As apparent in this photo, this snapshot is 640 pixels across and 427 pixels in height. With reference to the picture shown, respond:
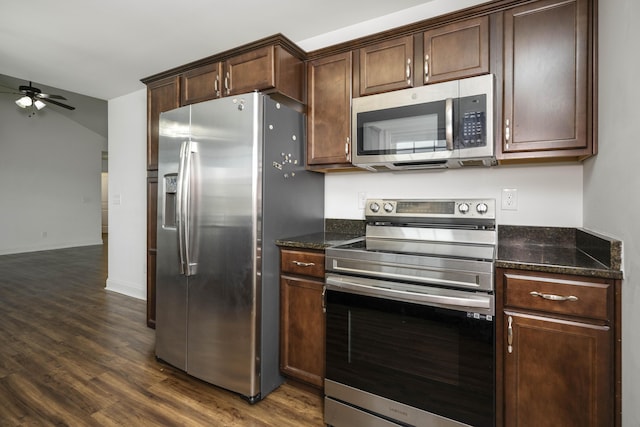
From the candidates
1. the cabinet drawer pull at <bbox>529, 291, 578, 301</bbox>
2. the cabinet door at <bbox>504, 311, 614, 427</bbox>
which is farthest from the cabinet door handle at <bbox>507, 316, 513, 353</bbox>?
the cabinet drawer pull at <bbox>529, 291, 578, 301</bbox>

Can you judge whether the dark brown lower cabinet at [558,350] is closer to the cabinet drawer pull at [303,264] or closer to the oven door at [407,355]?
the oven door at [407,355]

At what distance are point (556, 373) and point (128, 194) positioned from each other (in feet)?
14.2

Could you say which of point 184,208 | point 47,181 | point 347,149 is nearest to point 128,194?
point 184,208

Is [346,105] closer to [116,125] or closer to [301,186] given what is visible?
[301,186]

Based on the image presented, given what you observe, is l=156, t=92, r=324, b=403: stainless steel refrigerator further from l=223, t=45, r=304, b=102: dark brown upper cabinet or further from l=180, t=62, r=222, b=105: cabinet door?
l=180, t=62, r=222, b=105: cabinet door

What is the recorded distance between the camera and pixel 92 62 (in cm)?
309

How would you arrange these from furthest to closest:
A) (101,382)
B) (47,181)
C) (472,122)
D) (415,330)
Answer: (47,181) < (101,382) < (472,122) < (415,330)

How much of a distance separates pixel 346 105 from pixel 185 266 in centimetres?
150

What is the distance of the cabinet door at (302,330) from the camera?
191 cm

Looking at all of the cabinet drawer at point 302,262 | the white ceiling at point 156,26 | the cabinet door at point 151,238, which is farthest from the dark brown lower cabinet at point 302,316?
the white ceiling at point 156,26

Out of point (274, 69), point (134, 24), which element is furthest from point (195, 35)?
point (274, 69)

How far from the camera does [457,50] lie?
180 centimetres

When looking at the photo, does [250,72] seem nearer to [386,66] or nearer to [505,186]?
[386,66]

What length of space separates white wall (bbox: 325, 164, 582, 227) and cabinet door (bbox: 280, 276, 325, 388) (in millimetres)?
779
